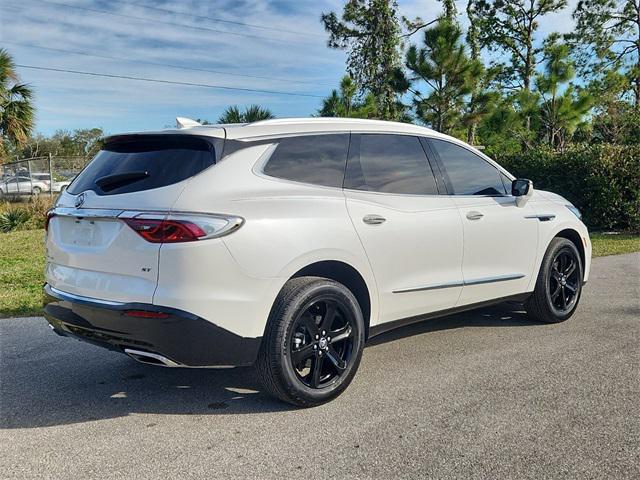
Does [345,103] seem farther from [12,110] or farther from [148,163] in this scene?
[148,163]

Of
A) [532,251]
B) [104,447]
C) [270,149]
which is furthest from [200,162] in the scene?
[532,251]

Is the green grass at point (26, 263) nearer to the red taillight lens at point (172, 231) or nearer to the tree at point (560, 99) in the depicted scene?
the red taillight lens at point (172, 231)

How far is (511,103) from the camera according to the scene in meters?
20.6

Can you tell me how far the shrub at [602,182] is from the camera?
12.8 metres

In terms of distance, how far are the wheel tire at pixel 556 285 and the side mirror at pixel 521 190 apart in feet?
2.04

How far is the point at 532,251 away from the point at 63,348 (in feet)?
13.7

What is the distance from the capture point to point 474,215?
4688 mm

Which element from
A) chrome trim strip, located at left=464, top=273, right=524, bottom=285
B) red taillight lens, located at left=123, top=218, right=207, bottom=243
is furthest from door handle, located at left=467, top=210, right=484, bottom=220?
red taillight lens, located at left=123, top=218, right=207, bottom=243

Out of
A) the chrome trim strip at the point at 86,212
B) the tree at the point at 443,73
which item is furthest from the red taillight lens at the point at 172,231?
the tree at the point at 443,73

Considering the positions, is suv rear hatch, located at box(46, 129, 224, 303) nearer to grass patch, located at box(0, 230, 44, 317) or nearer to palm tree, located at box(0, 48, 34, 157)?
grass patch, located at box(0, 230, 44, 317)

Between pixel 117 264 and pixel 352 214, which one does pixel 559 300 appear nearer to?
pixel 352 214

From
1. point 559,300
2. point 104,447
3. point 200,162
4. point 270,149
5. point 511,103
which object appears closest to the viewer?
point 104,447

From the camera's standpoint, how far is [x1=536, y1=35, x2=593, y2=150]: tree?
1972 centimetres

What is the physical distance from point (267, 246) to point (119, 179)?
1.02m
